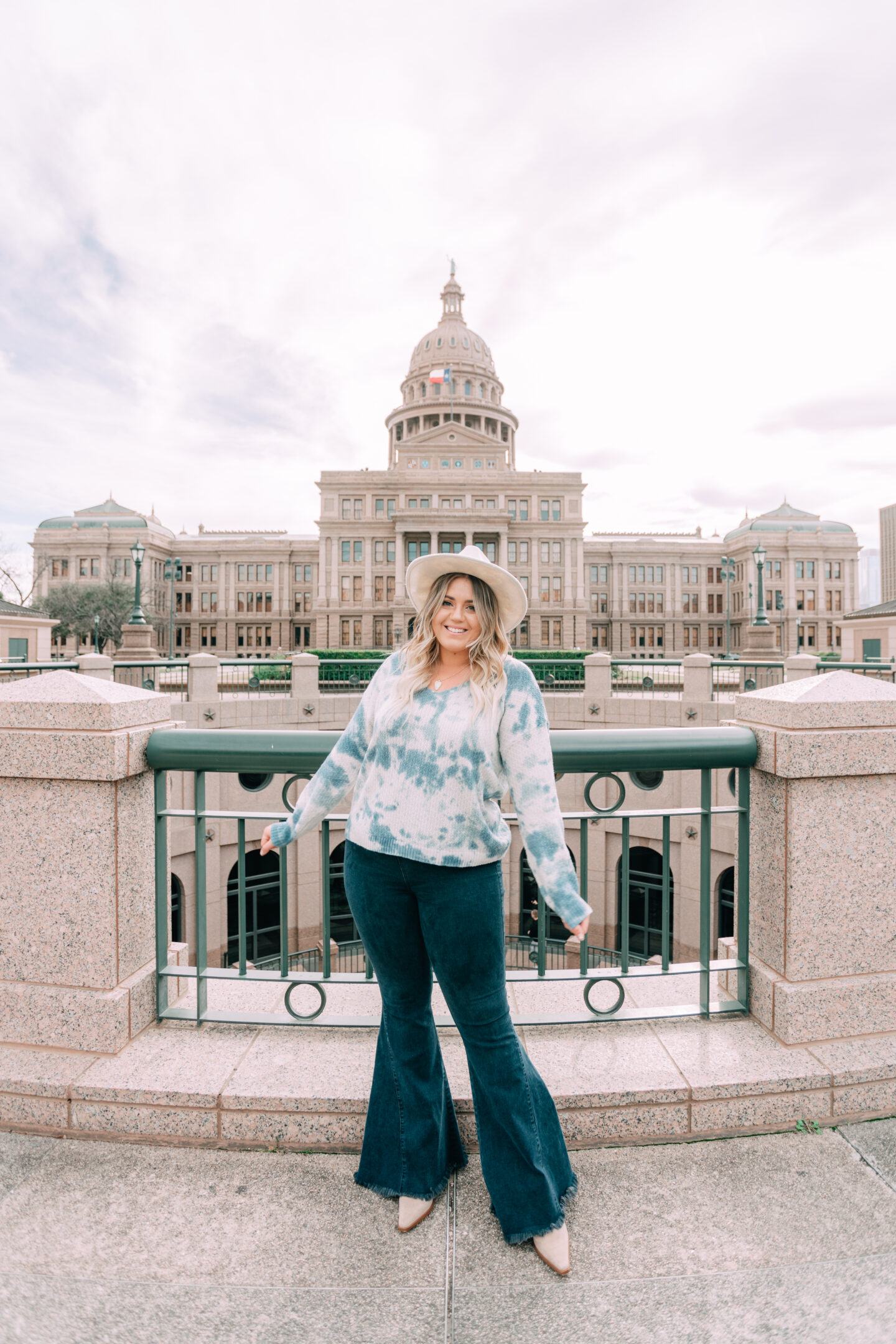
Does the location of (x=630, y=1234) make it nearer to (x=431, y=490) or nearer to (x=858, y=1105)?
(x=858, y=1105)

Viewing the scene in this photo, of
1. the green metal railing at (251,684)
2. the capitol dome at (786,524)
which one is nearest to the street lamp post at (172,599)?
the green metal railing at (251,684)

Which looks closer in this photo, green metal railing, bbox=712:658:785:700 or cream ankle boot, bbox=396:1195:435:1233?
cream ankle boot, bbox=396:1195:435:1233

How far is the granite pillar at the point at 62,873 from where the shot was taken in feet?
9.49

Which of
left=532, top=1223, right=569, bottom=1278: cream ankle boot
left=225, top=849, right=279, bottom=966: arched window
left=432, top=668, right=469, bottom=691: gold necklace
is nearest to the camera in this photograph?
left=532, top=1223, right=569, bottom=1278: cream ankle boot

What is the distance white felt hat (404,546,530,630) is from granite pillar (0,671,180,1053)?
125 cm

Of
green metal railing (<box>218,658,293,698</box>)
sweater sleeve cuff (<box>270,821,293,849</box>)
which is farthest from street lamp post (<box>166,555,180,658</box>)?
sweater sleeve cuff (<box>270,821,293,849</box>)

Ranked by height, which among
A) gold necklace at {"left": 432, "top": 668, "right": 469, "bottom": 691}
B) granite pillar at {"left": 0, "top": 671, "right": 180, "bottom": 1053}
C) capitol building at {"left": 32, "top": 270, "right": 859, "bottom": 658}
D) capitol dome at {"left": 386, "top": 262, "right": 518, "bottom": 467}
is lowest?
granite pillar at {"left": 0, "top": 671, "right": 180, "bottom": 1053}

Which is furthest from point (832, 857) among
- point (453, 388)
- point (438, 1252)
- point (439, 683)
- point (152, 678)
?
point (453, 388)

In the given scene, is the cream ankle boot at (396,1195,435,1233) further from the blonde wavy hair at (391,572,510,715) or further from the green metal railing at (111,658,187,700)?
the green metal railing at (111,658,187,700)

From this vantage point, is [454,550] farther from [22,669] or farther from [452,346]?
[22,669]

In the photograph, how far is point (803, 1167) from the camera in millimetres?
2537

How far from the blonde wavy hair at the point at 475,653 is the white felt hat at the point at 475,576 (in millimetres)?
27

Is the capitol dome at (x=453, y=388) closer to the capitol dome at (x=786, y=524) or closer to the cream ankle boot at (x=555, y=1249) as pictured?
the capitol dome at (x=786, y=524)

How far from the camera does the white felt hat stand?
7.48 feet
